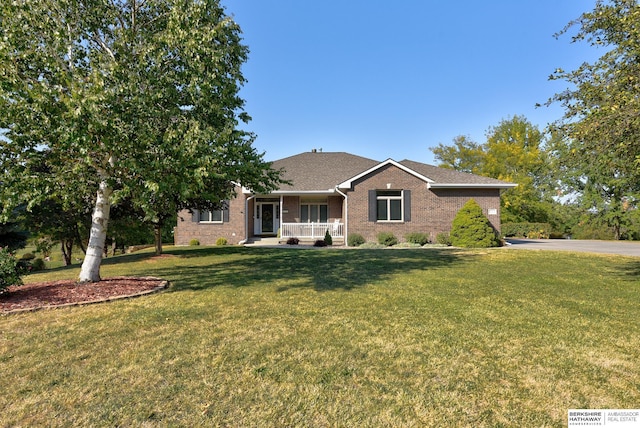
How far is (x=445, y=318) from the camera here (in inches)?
196

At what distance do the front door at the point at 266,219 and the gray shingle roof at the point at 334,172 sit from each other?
2.26 metres

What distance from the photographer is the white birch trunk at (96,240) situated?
7438 millimetres

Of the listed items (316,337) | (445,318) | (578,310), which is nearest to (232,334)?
(316,337)

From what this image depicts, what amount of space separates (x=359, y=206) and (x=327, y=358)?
15.8 meters

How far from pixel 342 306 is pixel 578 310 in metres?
3.71

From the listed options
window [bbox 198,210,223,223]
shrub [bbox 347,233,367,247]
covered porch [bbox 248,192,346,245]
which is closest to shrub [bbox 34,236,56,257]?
window [bbox 198,210,223,223]

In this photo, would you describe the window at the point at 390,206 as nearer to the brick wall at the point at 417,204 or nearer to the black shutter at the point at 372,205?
the black shutter at the point at 372,205

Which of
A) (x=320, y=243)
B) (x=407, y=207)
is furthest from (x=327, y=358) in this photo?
(x=407, y=207)

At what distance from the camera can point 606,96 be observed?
20.1 ft

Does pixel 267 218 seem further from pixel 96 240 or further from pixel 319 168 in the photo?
pixel 96 240

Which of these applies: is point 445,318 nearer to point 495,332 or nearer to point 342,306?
point 495,332

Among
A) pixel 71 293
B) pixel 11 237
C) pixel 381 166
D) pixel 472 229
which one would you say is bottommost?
pixel 71 293

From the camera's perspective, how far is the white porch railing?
19844 mm

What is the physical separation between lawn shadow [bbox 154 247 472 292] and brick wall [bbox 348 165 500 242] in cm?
629
